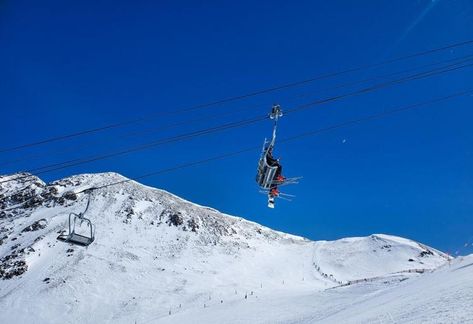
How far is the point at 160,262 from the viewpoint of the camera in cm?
7450

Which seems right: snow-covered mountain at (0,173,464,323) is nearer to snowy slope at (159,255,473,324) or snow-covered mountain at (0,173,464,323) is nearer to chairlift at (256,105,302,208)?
snowy slope at (159,255,473,324)

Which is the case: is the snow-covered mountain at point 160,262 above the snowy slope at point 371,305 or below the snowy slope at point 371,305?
above

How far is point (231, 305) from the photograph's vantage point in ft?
153

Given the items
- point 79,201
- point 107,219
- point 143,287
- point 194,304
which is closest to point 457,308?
point 194,304

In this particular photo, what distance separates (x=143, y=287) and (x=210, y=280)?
9693mm

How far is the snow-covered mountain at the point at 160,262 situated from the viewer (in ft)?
173

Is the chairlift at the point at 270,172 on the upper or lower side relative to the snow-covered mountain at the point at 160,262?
lower

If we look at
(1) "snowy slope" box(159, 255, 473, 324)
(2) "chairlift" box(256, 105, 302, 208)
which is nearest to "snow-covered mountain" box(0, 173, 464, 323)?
(1) "snowy slope" box(159, 255, 473, 324)

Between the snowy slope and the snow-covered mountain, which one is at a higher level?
the snow-covered mountain

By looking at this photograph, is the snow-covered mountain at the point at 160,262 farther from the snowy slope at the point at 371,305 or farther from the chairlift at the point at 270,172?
the chairlift at the point at 270,172

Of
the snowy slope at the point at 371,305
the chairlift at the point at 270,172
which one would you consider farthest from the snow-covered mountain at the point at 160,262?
the chairlift at the point at 270,172

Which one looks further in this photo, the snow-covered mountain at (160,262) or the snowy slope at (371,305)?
the snow-covered mountain at (160,262)

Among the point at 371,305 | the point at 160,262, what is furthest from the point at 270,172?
the point at 160,262

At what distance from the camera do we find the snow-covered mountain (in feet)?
173
